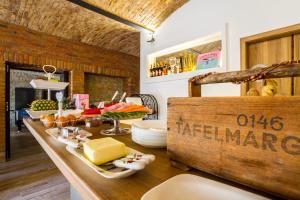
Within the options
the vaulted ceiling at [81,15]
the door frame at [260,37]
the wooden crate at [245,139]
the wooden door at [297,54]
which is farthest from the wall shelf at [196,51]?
the wooden crate at [245,139]

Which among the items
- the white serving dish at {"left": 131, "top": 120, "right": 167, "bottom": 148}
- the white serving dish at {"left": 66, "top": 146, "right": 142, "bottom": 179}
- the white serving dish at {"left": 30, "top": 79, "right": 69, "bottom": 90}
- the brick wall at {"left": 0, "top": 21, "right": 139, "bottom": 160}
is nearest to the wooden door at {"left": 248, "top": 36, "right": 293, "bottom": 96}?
the white serving dish at {"left": 131, "top": 120, "right": 167, "bottom": 148}

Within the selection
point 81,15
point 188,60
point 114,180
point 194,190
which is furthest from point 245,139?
point 81,15

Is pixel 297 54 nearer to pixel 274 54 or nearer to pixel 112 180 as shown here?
pixel 274 54

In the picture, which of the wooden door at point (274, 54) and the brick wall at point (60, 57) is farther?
the brick wall at point (60, 57)

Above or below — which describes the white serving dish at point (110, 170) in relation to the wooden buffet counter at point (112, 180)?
→ above

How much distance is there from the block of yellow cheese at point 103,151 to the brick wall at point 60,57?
3532 millimetres

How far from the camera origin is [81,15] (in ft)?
10.4

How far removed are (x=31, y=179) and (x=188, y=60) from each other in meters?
3.06

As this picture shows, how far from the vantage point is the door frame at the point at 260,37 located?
1930mm

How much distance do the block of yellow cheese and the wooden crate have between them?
0.16m

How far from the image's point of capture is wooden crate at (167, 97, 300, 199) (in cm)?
28

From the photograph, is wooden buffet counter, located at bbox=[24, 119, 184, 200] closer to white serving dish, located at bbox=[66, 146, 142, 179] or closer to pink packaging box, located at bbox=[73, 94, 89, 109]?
white serving dish, located at bbox=[66, 146, 142, 179]

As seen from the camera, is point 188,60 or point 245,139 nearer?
point 245,139

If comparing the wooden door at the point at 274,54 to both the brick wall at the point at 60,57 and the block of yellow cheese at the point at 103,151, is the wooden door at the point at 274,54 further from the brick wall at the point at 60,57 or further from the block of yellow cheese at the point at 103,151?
the brick wall at the point at 60,57
